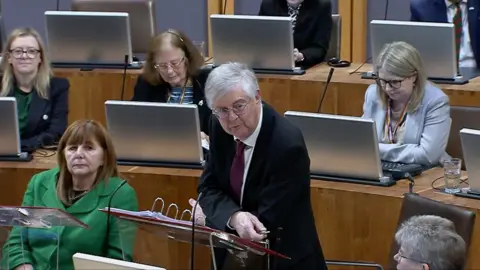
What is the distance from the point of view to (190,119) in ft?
13.3

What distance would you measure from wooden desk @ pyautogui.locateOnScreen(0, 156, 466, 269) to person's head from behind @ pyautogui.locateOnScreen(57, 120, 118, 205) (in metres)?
0.31

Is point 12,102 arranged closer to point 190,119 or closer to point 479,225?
point 190,119

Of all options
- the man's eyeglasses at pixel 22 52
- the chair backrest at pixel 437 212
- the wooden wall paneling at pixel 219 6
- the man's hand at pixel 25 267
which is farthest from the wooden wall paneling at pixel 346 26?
the man's hand at pixel 25 267

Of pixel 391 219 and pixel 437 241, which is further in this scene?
pixel 391 219

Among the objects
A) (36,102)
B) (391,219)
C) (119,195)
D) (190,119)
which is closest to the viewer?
(119,195)

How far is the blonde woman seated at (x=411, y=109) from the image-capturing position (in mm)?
3949

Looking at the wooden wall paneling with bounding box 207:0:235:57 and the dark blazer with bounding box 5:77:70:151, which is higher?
the wooden wall paneling with bounding box 207:0:235:57

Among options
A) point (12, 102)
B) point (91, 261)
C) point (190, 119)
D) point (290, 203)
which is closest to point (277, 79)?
point (190, 119)

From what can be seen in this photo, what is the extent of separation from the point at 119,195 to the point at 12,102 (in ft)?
3.25

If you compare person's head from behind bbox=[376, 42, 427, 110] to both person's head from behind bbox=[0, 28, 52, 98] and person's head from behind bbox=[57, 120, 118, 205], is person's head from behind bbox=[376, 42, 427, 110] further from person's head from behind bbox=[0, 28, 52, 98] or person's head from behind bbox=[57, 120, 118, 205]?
person's head from behind bbox=[0, 28, 52, 98]

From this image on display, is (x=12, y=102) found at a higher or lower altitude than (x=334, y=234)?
higher

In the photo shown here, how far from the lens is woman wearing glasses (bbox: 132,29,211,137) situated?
4.53 metres

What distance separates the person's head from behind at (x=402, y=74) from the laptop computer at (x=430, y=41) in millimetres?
585

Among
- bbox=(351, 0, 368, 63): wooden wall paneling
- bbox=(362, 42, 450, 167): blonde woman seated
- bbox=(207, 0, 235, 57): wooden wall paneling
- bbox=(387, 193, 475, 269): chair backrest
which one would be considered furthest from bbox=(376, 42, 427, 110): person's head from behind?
bbox=(207, 0, 235, 57): wooden wall paneling
